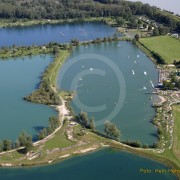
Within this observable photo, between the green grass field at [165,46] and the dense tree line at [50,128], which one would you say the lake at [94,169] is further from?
the green grass field at [165,46]

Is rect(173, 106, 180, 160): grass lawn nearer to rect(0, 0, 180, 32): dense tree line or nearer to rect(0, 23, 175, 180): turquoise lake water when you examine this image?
rect(0, 23, 175, 180): turquoise lake water

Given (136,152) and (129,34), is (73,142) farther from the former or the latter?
(129,34)

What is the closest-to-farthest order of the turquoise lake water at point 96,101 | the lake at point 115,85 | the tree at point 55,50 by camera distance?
the turquoise lake water at point 96,101 → the lake at point 115,85 → the tree at point 55,50

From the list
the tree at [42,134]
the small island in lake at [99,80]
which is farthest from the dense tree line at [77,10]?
the tree at [42,134]

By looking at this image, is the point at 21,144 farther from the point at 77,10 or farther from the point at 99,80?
the point at 77,10

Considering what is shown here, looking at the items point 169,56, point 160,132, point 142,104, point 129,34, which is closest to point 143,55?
point 169,56

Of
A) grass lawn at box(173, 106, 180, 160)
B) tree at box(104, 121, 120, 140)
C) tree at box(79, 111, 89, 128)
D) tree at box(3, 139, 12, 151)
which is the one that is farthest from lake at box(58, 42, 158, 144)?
tree at box(3, 139, 12, 151)

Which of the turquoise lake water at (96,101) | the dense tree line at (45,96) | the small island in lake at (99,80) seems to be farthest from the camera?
the dense tree line at (45,96)
